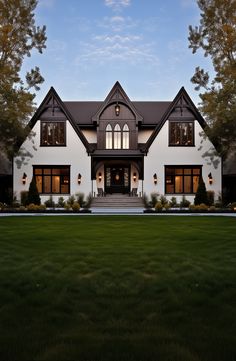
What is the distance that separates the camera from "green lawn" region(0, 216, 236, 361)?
373 cm

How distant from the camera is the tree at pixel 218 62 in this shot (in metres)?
22.1

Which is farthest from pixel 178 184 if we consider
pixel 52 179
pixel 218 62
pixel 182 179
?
pixel 52 179

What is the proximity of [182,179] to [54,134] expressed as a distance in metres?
11.6

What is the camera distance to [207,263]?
24.8ft

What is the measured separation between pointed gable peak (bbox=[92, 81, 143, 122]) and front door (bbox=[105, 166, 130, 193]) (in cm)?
494

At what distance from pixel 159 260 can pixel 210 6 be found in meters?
21.0

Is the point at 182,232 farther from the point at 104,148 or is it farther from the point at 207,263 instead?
the point at 104,148

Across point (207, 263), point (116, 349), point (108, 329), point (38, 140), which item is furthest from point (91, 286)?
point (38, 140)

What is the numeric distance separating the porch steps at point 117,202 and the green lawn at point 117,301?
58.1 ft

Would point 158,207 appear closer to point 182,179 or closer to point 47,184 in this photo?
point 182,179

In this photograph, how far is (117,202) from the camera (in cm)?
2795

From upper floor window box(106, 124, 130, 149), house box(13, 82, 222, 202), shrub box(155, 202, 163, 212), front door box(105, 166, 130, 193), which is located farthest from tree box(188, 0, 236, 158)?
front door box(105, 166, 130, 193)

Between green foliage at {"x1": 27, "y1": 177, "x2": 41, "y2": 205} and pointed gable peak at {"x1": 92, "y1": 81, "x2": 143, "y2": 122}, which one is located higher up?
pointed gable peak at {"x1": 92, "y1": 81, "x2": 143, "y2": 122}

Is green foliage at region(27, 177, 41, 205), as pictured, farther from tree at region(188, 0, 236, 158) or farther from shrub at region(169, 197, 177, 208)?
tree at region(188, 0, 236, 158)
